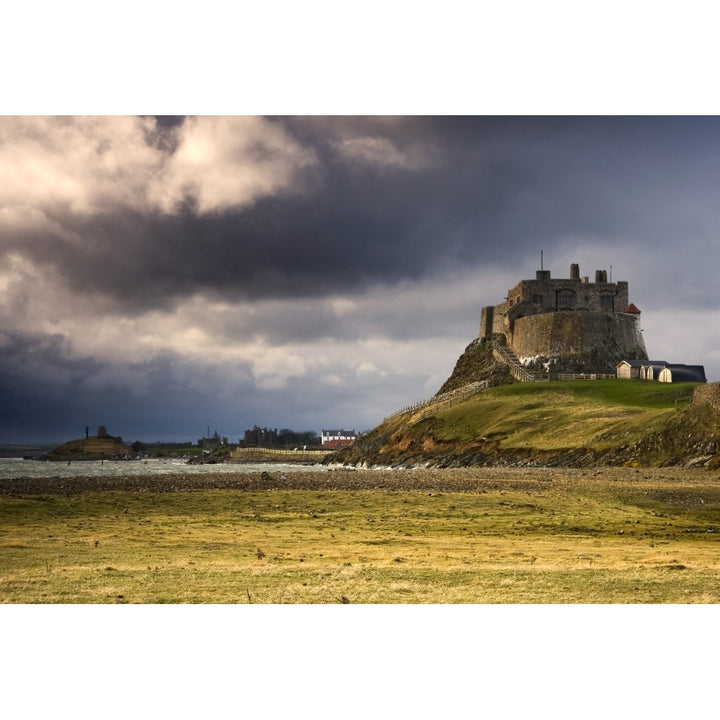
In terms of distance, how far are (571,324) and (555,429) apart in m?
38.2

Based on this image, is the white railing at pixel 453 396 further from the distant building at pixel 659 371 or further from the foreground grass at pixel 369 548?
the foreground grass at pixel 369 548

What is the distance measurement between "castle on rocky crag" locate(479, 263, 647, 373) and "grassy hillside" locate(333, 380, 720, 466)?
11.8 meters

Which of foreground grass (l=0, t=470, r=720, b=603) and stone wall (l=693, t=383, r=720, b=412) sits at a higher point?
stone wall (l=693, t=383, r=720, b=412)

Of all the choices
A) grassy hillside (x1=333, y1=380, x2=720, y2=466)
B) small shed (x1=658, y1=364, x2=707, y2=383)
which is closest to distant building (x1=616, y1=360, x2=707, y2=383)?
small shed (x1=658, y1=364, x2=707, y2=383)

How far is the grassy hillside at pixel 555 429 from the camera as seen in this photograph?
140 ft

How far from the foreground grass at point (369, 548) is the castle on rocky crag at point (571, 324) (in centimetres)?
6767

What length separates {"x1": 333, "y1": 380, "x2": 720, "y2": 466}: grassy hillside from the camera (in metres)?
42.6

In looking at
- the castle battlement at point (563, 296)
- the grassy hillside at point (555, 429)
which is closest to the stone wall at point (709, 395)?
the grassy hillside at point (555, 429)

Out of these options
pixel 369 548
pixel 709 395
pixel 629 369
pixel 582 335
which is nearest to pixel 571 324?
pixel 582 335

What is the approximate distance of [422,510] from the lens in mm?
22344

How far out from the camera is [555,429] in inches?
2306

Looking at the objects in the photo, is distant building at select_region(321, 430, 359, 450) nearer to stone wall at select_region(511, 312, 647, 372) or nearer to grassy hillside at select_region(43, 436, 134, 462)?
stone wall at select_region(511, 312, 647, 372)

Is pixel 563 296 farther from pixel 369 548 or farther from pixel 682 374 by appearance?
pixel 369 548
